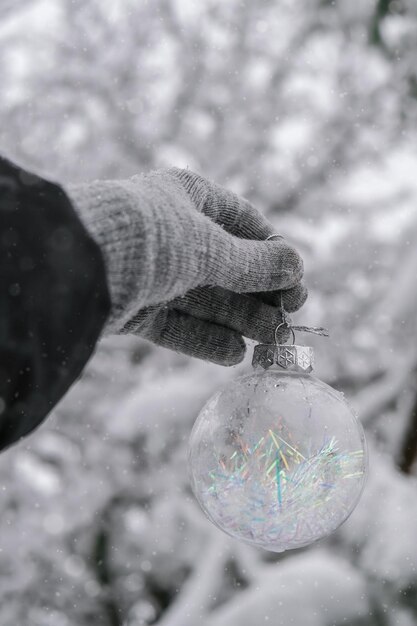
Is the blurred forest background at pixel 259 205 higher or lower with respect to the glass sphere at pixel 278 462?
lower

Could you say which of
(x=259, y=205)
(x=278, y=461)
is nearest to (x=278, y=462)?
(x=278, y=461)

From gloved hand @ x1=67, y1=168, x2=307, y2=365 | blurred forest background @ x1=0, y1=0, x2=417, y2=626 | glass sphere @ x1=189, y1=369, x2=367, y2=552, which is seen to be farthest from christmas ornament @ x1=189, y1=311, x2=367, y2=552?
blurred forest background @ x1=0, y1=0, x2=417, y2=626

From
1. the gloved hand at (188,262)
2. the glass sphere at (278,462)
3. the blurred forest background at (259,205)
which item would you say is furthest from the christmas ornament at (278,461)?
the blurred forest background at (259,205)

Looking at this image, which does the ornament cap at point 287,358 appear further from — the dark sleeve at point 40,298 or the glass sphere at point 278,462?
the dark sleeve at point 40,298

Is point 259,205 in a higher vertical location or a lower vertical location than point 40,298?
lower

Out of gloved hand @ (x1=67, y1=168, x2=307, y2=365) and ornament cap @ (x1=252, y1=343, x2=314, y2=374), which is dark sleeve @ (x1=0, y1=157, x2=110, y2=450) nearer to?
gloved hand @ (x1=67, y1=168, x2=307, y2=365)

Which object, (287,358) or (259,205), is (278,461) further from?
(259,205)
